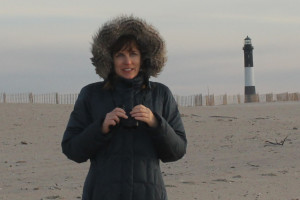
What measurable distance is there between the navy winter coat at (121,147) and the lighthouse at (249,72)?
136 feet

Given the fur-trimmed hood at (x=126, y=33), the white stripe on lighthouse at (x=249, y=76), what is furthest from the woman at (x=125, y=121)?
the white stripe on lighthouse at (x=249, y=76)

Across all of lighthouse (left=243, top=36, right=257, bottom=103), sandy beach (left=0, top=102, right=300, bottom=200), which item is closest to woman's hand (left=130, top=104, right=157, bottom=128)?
sandy beach (left=0, top=102, right=300, bottom=200)

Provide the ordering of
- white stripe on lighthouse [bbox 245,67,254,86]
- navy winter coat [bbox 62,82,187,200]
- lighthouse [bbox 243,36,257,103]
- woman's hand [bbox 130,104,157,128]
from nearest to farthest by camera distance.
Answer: woman's hand [bbox 130,104,157,128], navy winter coat [bbox 62,82,187,200], lighthouse [bbox 243,36,257,103], white stripe on lighthouse [bbox 245,67,254,86]

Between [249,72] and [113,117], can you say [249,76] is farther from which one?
[113,117]

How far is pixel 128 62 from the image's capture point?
372 centimetres

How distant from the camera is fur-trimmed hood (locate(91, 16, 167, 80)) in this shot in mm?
3762

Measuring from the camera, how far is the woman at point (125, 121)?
3.52 m

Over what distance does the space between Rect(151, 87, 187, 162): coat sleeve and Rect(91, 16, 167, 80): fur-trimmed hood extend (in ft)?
0.63

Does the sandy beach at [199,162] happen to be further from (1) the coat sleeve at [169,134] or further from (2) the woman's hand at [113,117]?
(2) the woman's hand at [113,117]

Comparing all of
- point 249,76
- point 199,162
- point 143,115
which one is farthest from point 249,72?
point 143,115

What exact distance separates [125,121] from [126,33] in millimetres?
577

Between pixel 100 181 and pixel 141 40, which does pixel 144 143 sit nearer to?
pixel 100 181

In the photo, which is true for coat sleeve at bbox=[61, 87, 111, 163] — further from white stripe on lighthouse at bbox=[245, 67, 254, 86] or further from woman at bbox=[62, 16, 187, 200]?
white stripe on lighthouse at bbox=[245, 67, 254, 86]

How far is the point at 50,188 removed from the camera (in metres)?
8.98
